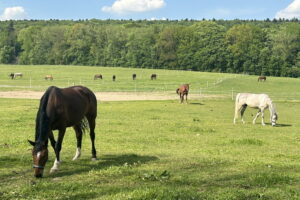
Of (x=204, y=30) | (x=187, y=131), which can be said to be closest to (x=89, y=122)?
(x=187, y=131)

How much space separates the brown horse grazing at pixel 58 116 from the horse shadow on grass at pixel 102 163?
0.88 ft

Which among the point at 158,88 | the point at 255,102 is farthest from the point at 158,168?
the point at 158,88

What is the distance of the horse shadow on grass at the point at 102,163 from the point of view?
8195 millimetres

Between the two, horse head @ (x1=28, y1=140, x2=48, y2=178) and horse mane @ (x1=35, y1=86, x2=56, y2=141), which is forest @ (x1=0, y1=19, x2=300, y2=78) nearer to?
horse mane @ (x1=35, y1=86, x2=56, y2=141)

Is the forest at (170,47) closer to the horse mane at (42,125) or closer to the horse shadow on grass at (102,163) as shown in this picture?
the horse shadow on grass at (102,163)

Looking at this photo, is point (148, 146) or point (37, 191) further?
point (148, 146)

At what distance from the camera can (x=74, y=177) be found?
7.58 metres

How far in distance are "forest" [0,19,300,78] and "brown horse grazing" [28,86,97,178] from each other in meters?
93.6

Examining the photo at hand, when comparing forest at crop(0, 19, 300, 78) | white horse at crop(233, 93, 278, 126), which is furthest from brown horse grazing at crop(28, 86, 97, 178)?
forest at crop(0, 19, 300, 78)

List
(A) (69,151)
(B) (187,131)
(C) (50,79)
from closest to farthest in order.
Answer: (A) (69,151) < (B) (187,131) < (C) (50,79)

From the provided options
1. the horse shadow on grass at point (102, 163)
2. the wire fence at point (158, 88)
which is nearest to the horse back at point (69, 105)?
the horse shadow on grass at point (102, 163)

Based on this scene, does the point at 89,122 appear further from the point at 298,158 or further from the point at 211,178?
the point at 298,158

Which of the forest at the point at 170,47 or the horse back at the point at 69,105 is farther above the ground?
the forest at the point at 170,47

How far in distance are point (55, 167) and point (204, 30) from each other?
112 metres
